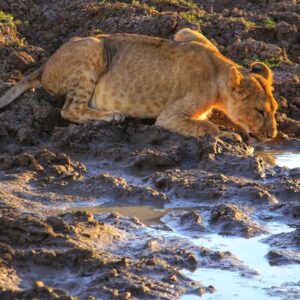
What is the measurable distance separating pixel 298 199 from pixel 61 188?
1879 millimetres

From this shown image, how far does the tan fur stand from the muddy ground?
20 centimetres

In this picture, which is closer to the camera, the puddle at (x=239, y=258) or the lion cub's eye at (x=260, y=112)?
the puddle at (x=239, y=258)

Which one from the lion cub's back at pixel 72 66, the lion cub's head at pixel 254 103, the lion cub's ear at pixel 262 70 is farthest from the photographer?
the lion cub's back at pixel 72 66

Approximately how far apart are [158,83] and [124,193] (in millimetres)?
2579

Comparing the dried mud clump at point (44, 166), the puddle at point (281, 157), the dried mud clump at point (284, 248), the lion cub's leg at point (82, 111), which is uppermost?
the dried mud clump at point (284, 248)

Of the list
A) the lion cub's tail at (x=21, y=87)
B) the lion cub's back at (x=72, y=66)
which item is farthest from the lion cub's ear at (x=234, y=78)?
the lion cub's tail at (x=21, y=87)

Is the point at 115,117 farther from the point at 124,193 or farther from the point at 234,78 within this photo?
the point at 124,193

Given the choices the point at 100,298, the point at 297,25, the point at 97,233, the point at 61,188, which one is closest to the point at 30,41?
the point at 297,25

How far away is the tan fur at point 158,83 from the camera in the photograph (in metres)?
9.14

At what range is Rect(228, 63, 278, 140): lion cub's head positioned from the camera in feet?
29.8

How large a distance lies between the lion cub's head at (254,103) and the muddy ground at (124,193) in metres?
0.43

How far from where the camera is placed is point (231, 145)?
27.9 feet

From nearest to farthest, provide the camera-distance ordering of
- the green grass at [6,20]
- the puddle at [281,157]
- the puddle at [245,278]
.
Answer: the puddle at [245,278]
the puddle at [281,157]
the green grass at [6,20]

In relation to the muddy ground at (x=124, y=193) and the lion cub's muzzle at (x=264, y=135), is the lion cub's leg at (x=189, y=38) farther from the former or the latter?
the lion cub's muzzle at (x=264, y=135)
